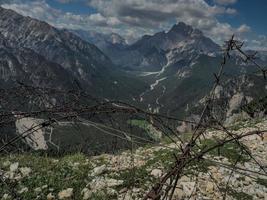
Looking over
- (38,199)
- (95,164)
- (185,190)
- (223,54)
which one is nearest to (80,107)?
(223,54)

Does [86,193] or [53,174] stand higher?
[86,193]

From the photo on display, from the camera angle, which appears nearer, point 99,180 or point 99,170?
point 99,180

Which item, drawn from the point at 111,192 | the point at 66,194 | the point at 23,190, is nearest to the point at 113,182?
the point at 111,192

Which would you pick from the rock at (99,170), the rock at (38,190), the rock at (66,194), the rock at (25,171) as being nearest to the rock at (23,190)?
the rock at (38,190)

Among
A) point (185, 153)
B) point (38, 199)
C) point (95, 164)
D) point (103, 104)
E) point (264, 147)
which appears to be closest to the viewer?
point (185, 153)

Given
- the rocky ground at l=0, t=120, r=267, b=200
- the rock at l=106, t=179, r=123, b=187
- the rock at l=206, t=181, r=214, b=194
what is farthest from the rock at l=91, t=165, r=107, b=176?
the rock at l=206, t=181, r=214, b=194

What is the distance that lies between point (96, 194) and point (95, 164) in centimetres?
252

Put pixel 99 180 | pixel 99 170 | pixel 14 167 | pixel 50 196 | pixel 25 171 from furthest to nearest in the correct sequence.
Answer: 1. pixel 99 170
2. pixel 14 167
3. pixel 25 171
4. pixel 99 180
5. pixel 50 196

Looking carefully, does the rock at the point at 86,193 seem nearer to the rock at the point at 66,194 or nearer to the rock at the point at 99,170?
the rock at the point at 66,194

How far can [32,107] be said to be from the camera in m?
2.32

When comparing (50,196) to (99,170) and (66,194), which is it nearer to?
(66,194)

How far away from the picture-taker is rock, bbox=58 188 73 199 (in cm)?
723

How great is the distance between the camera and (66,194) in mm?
7367

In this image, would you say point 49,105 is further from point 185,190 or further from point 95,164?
point 95,164
